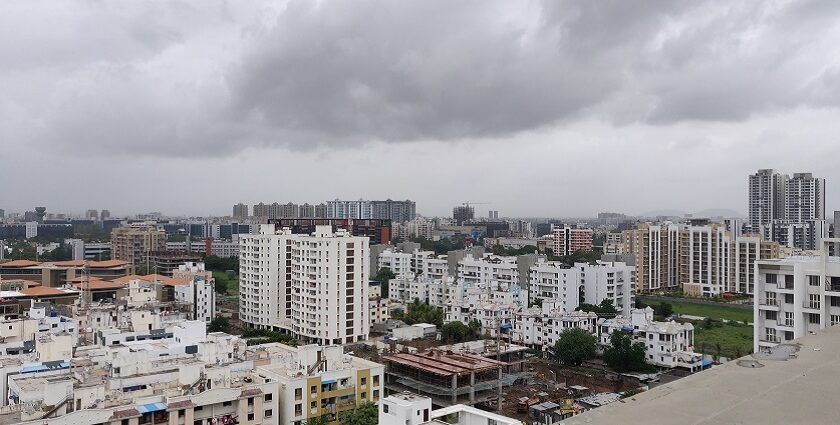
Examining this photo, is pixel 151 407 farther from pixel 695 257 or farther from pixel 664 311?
pixel 695 257

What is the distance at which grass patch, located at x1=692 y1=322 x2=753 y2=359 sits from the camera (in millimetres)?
12461

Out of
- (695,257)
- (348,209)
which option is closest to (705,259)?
(695,257)

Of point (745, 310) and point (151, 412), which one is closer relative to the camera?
point (151, 412)

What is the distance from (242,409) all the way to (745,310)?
53.2 ft

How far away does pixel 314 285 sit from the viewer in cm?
1339

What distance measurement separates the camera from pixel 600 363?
469 inches

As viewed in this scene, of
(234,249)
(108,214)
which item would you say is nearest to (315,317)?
(234,249)

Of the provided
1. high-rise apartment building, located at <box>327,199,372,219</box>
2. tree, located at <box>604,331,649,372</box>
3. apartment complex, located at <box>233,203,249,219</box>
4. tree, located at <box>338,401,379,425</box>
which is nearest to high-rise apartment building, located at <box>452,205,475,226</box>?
high-rise apartment building, located at <box>327,199,372,219</box>

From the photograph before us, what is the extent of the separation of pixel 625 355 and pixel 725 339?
13.5 ft

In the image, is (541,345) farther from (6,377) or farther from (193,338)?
(6,377)

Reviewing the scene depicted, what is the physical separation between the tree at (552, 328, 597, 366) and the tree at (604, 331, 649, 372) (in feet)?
1.35

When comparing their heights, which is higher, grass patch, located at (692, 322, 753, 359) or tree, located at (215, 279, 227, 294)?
tree, located at (215, 279, 227, 294)

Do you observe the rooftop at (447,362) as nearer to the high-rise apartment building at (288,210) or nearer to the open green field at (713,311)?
the open green field at (713,311)

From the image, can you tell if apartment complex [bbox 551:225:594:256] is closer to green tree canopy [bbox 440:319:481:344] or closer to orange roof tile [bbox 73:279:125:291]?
green tree canopy [bbox 440:319:481:344]
